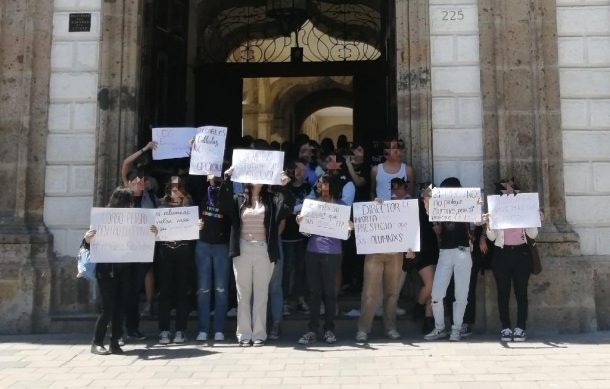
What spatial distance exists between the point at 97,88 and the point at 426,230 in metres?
4.55

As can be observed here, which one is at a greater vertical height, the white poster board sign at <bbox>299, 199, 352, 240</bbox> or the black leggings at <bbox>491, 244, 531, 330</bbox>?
the white poster board sign at <bbox>299, 199, 352, 240</bbox>

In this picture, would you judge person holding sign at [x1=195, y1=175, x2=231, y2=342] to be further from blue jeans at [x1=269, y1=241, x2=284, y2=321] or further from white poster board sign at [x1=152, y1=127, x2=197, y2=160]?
white poster board sign at [x1=152, y1=127, x2=197, y2=160]

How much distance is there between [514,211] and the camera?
23.6ft

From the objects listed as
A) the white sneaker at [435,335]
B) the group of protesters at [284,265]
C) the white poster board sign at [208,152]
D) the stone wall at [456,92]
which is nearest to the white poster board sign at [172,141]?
the group of protesters at [284,265]

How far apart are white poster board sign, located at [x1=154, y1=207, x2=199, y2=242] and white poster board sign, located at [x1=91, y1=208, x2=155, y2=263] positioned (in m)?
0.09

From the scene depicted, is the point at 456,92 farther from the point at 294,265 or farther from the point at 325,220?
the point at 294,265

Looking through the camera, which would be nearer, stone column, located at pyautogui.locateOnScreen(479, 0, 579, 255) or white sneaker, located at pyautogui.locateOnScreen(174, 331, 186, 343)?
white sneaker, located at pyautogui.locateOnScreen(174, 331, 186, 343)

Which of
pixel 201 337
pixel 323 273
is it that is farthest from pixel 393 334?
pixel 201 337

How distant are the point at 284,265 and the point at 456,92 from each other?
10.2ft

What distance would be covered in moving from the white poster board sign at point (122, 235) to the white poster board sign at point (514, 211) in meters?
3.79

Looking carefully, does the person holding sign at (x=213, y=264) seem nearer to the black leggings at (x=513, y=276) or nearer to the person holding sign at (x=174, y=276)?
the person holding sign at (x=174, y=276)

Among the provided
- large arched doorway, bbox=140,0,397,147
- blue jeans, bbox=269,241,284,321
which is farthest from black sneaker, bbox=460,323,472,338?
large arched doorway, bbox=140,0,397,147

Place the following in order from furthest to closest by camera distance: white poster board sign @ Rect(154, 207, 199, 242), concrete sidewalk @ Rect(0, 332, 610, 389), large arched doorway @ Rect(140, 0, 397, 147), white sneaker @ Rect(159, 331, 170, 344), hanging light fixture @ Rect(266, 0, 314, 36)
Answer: hanging light fixture @ Rect(266, 0, 314, 36) < large arched doorway @ Rect(140, 0, 397, 147) < white sneaker @ Rect(159, 331, 170, 344) < white poster board sign @ Rect(154, 207, 199, 242) < concrete sidewalk @ Rect(0, 332, 610, 389)

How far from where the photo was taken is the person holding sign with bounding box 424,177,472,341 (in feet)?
23.5
